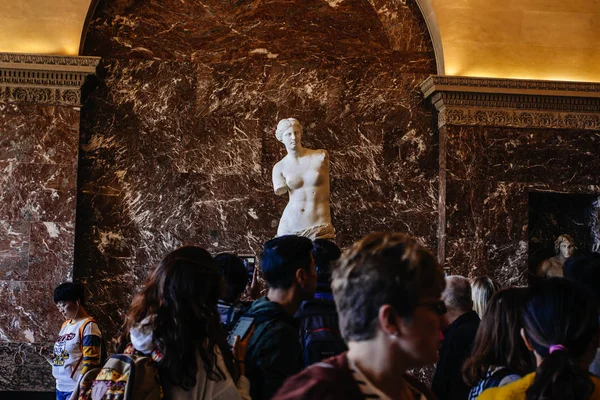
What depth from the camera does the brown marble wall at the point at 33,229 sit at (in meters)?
9.30

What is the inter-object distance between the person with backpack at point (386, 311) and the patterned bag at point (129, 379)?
1.02 meters

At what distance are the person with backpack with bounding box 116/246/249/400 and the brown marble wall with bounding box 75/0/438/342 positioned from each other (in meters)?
7.22

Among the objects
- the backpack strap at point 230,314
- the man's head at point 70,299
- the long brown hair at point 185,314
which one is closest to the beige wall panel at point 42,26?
the man's head at point 70,299

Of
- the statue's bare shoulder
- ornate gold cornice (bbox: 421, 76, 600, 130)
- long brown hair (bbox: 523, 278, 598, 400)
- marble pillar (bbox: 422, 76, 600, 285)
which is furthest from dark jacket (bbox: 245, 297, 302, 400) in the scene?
ornate gold cornice (bbox: 421, 76, 600, 130)

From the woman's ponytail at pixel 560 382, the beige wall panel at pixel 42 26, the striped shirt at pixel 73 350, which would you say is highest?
the beige wall panel at pixel 42 26

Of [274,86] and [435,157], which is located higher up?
[274,86]

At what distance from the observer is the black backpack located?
3691 mm

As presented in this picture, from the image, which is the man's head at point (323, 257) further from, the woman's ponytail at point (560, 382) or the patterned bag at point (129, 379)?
the woman's ponytail at point (560, 382)

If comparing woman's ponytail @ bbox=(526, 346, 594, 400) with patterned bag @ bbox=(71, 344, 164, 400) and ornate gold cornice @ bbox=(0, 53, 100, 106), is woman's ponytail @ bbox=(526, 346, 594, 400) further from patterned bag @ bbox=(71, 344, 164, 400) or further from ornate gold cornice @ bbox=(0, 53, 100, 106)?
ornate gold cornice @ bbox=(0, 53, 100, 106)

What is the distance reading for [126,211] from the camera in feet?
32.8

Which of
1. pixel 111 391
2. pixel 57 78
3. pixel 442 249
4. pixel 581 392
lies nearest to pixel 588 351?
pixel 581 392

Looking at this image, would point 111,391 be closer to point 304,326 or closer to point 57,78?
point 304,326

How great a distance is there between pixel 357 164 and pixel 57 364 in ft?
19.0

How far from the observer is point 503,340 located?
2.90 meters
